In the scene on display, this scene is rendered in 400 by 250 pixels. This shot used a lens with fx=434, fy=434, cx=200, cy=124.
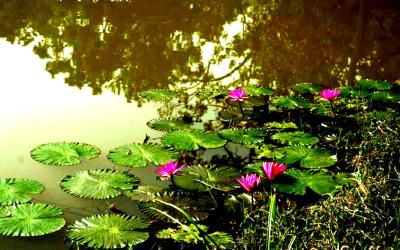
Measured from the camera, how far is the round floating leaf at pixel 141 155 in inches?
112

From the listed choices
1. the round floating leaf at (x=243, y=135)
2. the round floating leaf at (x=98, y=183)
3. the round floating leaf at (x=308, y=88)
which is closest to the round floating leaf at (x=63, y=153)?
the round floating leaf at (x=98, y=183)

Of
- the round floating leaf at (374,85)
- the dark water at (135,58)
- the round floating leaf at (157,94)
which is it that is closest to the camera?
the dark water at (135,58)

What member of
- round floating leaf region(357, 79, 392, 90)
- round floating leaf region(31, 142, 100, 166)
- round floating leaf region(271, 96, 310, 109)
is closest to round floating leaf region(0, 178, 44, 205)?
round floating leaf region(31, 142, 100, 166)

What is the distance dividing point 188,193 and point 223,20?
17.1 ft

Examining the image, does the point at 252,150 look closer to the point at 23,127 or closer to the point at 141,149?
the point at 141,149

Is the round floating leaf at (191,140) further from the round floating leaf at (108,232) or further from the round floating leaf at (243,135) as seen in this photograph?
the round floating leaf at (108,232)

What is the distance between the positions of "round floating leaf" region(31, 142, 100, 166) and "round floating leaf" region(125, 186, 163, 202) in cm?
50

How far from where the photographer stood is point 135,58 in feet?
16.8

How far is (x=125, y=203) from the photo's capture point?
2.56 meters

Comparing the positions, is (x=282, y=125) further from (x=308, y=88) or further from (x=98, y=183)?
(x=98, y=183)

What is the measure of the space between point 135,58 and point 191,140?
229cm

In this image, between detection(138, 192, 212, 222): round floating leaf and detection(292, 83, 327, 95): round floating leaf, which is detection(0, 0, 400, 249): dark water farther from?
detection(292, 83, 327, 95): round floating leaf

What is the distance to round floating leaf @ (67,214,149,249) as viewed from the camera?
209cm

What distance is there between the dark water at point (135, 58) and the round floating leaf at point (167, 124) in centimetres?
9
